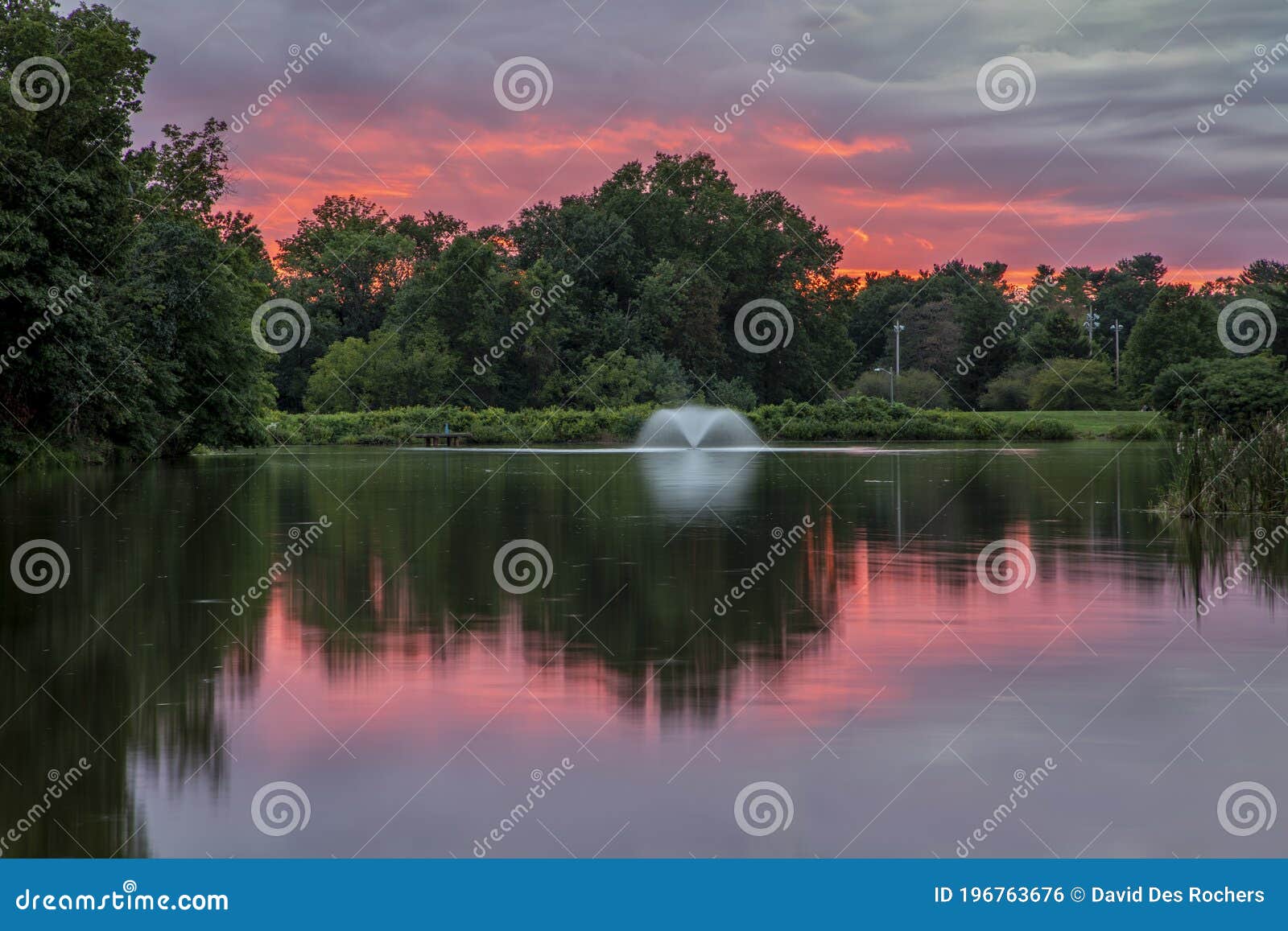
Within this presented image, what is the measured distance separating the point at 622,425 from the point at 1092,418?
104ft

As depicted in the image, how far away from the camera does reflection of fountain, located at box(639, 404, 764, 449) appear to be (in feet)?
240

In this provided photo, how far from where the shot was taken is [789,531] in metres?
19.1

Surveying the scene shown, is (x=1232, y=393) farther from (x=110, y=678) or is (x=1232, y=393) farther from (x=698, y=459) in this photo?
(x=110, y=678)

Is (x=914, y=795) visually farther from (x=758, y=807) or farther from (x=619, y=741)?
(x=619, y=741)

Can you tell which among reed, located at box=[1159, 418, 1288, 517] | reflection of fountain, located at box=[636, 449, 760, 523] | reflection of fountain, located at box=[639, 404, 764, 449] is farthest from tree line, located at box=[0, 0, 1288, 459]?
reed, located at box=[1159, 418, 1288, 517]

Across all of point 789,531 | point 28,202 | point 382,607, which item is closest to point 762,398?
point 28,202

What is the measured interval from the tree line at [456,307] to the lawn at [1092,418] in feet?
6.49

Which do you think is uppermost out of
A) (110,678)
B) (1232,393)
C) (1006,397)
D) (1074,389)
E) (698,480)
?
(1074,389)

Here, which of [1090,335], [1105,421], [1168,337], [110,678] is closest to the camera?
[110,678]

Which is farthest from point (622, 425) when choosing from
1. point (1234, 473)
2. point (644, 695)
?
point (644, 695)

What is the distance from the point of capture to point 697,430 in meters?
77.9

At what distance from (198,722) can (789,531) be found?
12.1 meters

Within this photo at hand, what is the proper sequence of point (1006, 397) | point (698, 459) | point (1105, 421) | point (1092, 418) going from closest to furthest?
point (698, 459) → point (1105, 421) → point (1092, 418) → point (1006, 397)

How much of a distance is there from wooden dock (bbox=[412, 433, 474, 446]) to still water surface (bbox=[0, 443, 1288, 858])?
54.4 meters
